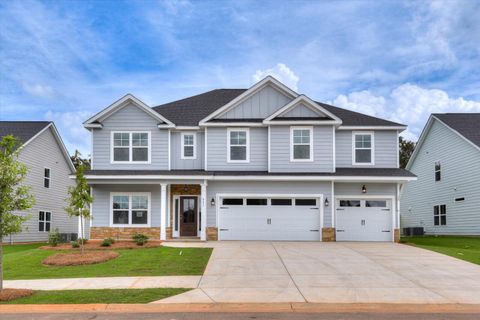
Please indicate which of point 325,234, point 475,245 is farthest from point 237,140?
point 475,245

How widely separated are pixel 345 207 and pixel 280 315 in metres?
14.9

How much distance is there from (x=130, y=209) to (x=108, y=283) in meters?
10.9

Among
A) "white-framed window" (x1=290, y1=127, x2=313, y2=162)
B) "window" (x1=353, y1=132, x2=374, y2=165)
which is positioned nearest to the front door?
"white-framed window" (x1=290, y1=127, x2=313, y2=162)

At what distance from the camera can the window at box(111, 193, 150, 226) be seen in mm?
24062

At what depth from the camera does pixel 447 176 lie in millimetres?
29734

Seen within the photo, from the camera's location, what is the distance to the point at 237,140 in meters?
24.5

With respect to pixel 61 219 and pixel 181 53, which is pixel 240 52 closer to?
pixel 181 53

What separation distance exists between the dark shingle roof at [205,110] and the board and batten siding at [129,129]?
1200mm

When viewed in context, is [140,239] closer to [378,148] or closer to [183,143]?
[183,143]

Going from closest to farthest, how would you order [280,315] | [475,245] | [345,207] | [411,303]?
[280,315], [411,303], [475,245], [345,207]

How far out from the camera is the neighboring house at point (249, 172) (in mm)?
23672

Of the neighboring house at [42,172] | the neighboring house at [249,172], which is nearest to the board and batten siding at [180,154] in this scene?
the neighboring house at [249,172]

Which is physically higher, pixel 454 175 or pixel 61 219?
pixel 454 175

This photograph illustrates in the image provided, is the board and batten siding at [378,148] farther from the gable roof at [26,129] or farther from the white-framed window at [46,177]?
the white-framed window at [46,177]
